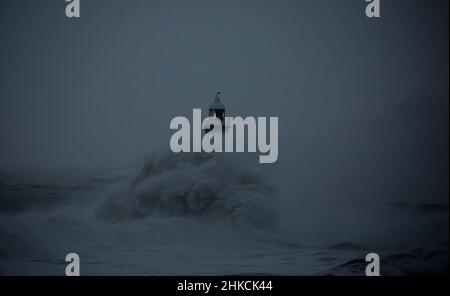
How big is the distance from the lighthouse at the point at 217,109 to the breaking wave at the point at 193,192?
0.97m

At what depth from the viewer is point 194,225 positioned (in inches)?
389

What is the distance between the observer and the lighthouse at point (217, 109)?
9.45 m

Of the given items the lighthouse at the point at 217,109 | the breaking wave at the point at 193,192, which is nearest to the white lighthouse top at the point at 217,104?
the lighthouse at the point at 217,109

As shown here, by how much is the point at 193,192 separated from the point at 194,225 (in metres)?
0.77

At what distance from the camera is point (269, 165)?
35.2 feet

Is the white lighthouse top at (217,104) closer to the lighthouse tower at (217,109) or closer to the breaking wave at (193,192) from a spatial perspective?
the lighthouse tower at (217,109)

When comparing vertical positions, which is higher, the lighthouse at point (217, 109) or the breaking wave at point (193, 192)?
the lighthouse at point (217, 109)

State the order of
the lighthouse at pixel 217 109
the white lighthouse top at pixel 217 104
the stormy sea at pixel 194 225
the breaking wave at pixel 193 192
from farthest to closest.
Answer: the breaking wave at pixel 193 192 < the white lighthouse top at pixel 217 104 < the lighthouse at pixel 217 109 < the stormy sea at pixel 194 225

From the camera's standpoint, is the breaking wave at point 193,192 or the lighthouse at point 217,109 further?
the breaking wave at point 193,192

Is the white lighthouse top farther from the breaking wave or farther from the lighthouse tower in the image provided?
the breaking wave

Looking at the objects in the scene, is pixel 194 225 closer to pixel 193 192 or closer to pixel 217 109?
pixel 193 192

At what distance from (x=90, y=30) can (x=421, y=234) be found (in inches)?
254

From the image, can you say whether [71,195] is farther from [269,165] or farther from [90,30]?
[269,165]
